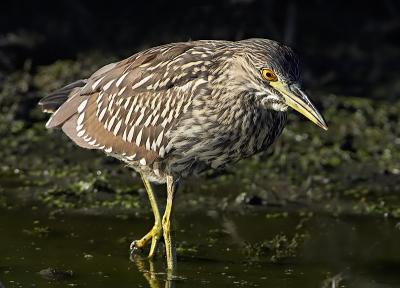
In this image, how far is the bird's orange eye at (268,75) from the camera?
6918mm

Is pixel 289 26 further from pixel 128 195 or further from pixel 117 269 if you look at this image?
pixel 117 269

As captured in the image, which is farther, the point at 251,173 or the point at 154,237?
the point at 251,173

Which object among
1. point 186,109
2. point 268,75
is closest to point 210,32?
point 186,109

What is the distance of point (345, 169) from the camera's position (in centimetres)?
1020

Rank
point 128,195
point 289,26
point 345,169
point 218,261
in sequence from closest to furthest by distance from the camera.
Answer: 1. point 218,261
2. point 128,195
3. point 345,169
4. point 289,26

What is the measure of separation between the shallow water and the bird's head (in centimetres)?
127

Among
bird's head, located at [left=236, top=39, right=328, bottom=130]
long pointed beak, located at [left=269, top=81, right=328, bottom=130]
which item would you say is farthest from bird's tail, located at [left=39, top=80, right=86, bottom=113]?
long pointed beak, located at [left=269, top=81, right=328, bottom=130]

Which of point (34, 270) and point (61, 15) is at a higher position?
point (61, 15)

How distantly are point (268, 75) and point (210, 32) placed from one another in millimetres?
5787

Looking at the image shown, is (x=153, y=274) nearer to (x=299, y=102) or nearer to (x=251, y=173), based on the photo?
(x=299, y=102)

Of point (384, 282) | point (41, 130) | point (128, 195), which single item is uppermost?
point (41, 130)

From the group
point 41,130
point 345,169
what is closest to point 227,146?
point 345,169

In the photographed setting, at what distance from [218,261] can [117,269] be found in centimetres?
76

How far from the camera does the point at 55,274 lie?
23.8 feet
